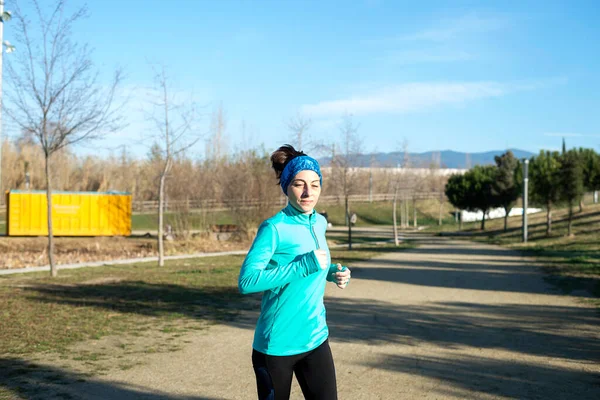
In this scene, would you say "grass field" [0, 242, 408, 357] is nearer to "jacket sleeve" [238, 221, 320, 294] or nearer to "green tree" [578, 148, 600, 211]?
"jacket sleeve" [238, 221, 320, 294]

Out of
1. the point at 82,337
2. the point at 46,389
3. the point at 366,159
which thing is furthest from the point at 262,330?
→ the point at 366,159

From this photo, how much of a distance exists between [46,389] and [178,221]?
83.9 feet

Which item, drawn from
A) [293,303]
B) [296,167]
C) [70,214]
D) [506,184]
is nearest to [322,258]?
[293,303]

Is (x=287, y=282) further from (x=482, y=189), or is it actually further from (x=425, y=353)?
(x=482, y=189)

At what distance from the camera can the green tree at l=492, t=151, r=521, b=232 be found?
45.5 m

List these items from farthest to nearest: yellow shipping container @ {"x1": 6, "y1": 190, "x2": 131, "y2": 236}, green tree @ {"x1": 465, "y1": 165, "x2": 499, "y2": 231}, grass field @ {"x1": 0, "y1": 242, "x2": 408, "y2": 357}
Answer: green tree @ {"x1": 465, "y1": 165, "x2": 499, "y2": 231} → yellow shipping container @ {"x1": 6, "y1": 190, "x2": 131, "y2": 236} → grass field @ {"x1": 0, "y1": 242, "x2": 408, "y2": 357}

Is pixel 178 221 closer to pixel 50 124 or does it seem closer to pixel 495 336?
pixel 50 124

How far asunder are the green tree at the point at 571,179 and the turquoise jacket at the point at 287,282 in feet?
108

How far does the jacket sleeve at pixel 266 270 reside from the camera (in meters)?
3.14

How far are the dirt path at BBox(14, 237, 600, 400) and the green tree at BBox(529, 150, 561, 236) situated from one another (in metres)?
22.3

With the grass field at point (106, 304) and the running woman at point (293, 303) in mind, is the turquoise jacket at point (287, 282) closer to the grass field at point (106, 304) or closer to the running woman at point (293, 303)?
the running woman at point (293, 303)

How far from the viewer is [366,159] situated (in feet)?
99.8

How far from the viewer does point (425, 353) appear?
769 cm

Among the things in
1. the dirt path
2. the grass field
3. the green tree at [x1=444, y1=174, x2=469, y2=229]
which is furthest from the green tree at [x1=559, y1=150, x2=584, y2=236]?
the grass field
